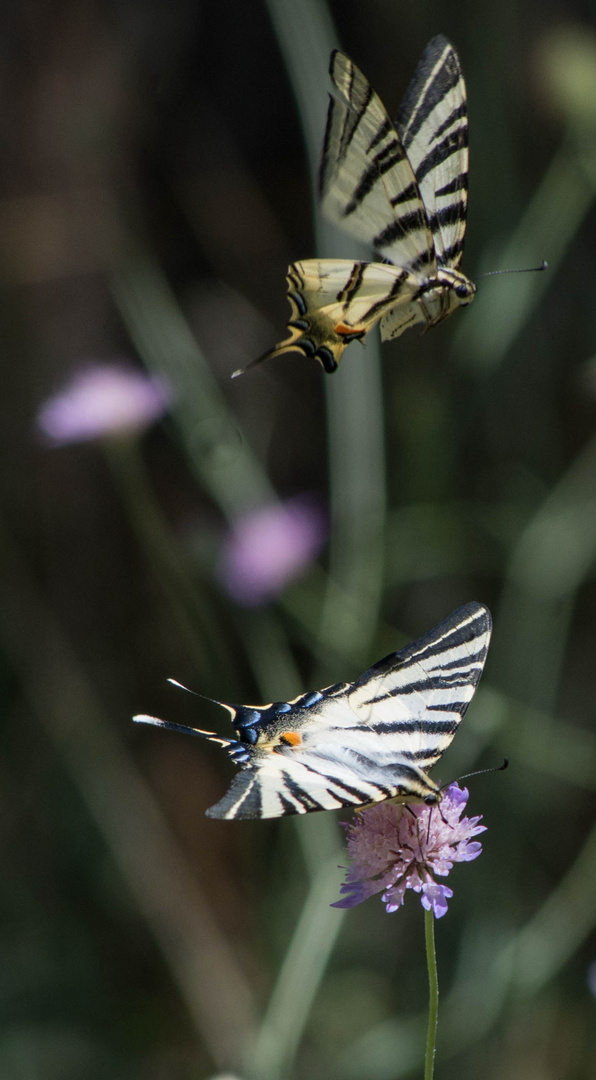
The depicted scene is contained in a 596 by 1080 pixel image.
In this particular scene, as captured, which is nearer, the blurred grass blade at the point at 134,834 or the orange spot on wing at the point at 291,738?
the orange spot on wing at the point at 291,738

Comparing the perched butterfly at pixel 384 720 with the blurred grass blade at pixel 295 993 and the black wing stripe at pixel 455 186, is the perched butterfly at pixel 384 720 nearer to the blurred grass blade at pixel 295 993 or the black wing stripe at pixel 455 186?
the black wing stripe at pixel 455 186

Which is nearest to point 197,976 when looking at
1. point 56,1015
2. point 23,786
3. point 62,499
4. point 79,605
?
point 56,1015

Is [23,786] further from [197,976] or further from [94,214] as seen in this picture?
[94,214]

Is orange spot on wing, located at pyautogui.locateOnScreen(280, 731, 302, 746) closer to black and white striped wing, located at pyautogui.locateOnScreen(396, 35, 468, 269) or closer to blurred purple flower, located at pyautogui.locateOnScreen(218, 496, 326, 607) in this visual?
black and white striped wing, located at pyautogui.locateOnScreen(396, 35, 468, 269)

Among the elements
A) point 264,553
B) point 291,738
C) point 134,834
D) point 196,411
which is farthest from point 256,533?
point 291,738

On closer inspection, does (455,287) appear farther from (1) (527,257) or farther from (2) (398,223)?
(1) (527,257)

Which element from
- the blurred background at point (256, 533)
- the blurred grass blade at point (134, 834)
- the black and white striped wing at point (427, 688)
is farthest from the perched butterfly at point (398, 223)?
the blurred grass blade at point (134, 834)
